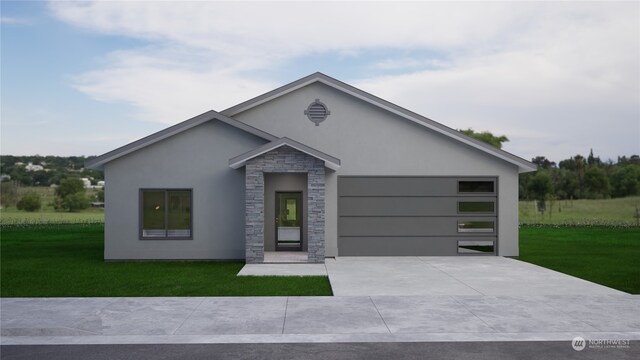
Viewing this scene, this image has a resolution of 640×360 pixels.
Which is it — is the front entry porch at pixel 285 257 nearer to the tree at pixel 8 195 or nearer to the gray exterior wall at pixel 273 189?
the gray exterior wall at pixel 273 189

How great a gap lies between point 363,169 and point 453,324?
10532 millimetres

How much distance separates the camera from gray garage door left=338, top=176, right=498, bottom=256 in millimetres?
18938

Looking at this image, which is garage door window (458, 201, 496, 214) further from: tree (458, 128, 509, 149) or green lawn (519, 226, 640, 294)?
tree (458, 128, 509, 149)

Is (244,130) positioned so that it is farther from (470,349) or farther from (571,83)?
(571,83)

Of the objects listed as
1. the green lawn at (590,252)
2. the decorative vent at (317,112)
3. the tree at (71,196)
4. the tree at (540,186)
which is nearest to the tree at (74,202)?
the tree at (71,196)

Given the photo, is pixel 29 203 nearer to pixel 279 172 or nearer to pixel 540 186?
pixel 279 172

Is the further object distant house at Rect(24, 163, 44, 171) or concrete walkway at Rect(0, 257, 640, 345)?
distant house at Rect(24, 163, 44, 171)

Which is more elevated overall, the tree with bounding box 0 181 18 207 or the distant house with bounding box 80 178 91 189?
the distant house with bounding box 80 178 91 189

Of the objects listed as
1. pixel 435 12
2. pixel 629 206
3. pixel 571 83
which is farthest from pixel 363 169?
pixel 629 206

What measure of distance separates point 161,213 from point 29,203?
41.1m

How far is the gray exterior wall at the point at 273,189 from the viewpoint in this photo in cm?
1942

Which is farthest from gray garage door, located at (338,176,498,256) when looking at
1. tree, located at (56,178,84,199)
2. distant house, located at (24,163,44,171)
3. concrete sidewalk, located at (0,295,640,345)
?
distant house, located at (24,163,44,171)

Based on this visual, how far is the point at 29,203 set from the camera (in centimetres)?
5197

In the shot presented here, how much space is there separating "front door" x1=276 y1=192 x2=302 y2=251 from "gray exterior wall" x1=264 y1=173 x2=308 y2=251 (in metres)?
0.15
